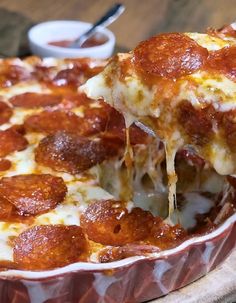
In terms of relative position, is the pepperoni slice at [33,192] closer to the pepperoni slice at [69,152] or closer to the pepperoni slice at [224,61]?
the pepperoni slice at [69,152]

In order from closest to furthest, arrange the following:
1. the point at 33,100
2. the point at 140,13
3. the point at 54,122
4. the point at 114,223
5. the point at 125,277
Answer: the point at 125,277, the point at 114,223, the point at 54,122, the point at 33,100, the point at 140,13

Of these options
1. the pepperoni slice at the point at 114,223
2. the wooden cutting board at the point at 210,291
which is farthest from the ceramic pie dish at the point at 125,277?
the pepperoni slice at the point at 114,223

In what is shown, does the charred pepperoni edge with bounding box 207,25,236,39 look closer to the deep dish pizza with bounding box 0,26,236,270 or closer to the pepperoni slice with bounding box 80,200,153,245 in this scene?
the deep dish pizza with bounding box 0,26,236,270

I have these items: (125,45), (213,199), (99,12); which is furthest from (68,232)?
(99,12)

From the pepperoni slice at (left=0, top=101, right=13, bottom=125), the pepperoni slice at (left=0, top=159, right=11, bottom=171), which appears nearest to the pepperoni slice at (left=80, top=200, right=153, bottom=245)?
the pepperoni slice at (left=0, top=159, right=11, bottom=171)

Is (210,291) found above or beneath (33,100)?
above

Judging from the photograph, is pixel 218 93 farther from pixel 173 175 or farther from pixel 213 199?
pixel 213 199

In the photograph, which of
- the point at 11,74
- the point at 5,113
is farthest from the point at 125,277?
the point at 11,74

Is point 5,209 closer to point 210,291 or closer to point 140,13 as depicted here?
point 210,291

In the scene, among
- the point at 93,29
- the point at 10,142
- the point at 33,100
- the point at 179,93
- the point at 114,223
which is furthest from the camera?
the point at 93,29
